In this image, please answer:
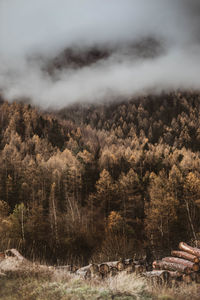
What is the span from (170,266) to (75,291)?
7071 mm

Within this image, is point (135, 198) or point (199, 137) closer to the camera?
point (135, 198)

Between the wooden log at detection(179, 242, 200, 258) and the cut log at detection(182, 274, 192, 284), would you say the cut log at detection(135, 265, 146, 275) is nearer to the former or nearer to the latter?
the cut log at detection(182, 274, 192, 284)

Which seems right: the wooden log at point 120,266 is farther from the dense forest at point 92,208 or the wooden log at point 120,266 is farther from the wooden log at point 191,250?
the dense forest at point 92,208

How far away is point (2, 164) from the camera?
4628 cm

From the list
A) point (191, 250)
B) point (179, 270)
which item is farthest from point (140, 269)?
point (191, 250)

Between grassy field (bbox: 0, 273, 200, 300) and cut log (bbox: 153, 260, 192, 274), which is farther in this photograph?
cut log (bbox: 153, 260, 192, 274)

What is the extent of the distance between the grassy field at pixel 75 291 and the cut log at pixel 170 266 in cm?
346

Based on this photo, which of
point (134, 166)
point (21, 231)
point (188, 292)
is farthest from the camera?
point (134, 166)

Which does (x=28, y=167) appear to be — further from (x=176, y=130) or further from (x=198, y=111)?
(x=198, y=111)

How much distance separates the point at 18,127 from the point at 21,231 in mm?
82005

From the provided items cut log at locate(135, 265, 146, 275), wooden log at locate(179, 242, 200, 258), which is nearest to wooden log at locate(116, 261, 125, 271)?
cut log at locate(135, 265, 146, 275)

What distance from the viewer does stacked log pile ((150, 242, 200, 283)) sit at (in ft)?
30.6

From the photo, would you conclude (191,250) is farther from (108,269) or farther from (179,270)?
(108,269)

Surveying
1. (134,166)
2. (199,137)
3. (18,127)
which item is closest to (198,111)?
(199,137)
